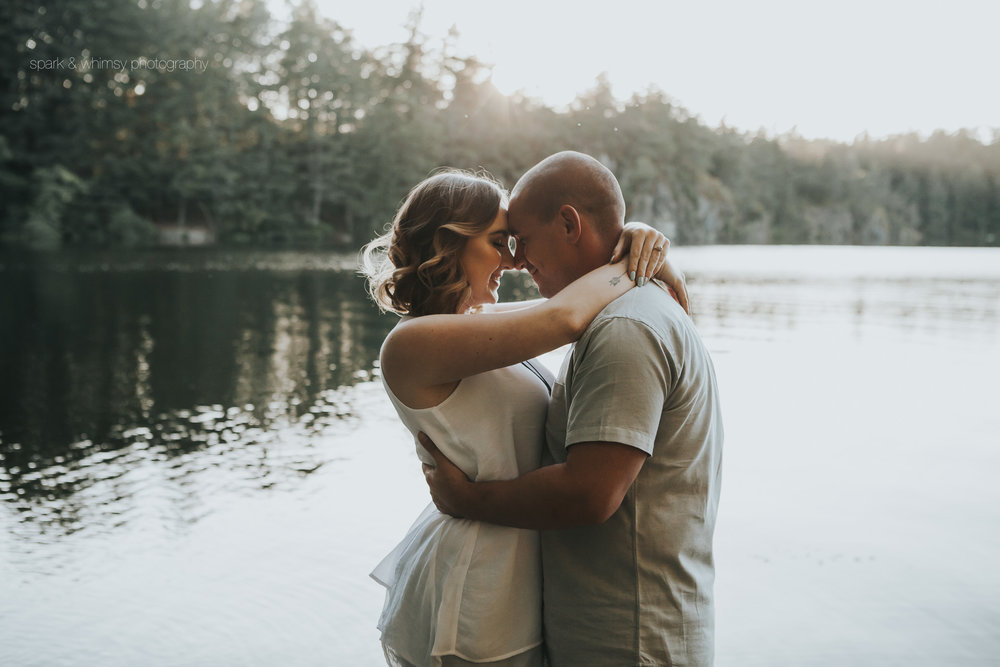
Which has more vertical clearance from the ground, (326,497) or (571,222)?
(571,222)

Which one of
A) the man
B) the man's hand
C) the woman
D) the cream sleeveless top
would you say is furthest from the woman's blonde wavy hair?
the man's hand

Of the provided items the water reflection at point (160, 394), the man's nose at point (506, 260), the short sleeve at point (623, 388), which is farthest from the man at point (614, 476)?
the water reflection at point (160, 394)

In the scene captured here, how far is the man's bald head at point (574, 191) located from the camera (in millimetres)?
2156

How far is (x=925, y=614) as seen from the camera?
591 cm

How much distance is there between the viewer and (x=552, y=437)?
7.16 ft

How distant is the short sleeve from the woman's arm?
0.35ft

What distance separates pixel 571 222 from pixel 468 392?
0.49 m

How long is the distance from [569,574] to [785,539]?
582cm

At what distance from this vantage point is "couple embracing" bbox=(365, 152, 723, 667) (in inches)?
75.0

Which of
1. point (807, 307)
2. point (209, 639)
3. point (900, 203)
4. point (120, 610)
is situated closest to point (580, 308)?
point (209, 639)

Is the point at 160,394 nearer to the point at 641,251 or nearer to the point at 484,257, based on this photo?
the point at 484,257

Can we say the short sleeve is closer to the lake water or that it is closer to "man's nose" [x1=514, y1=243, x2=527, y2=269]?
"man's nose" [x1=514, y1=243, x2=527, y2=269]

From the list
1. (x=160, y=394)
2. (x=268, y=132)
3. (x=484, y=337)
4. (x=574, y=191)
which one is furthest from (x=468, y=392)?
(x=268, y=132)

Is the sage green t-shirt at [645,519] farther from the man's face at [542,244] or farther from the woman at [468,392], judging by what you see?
the man's face at [542,244]
